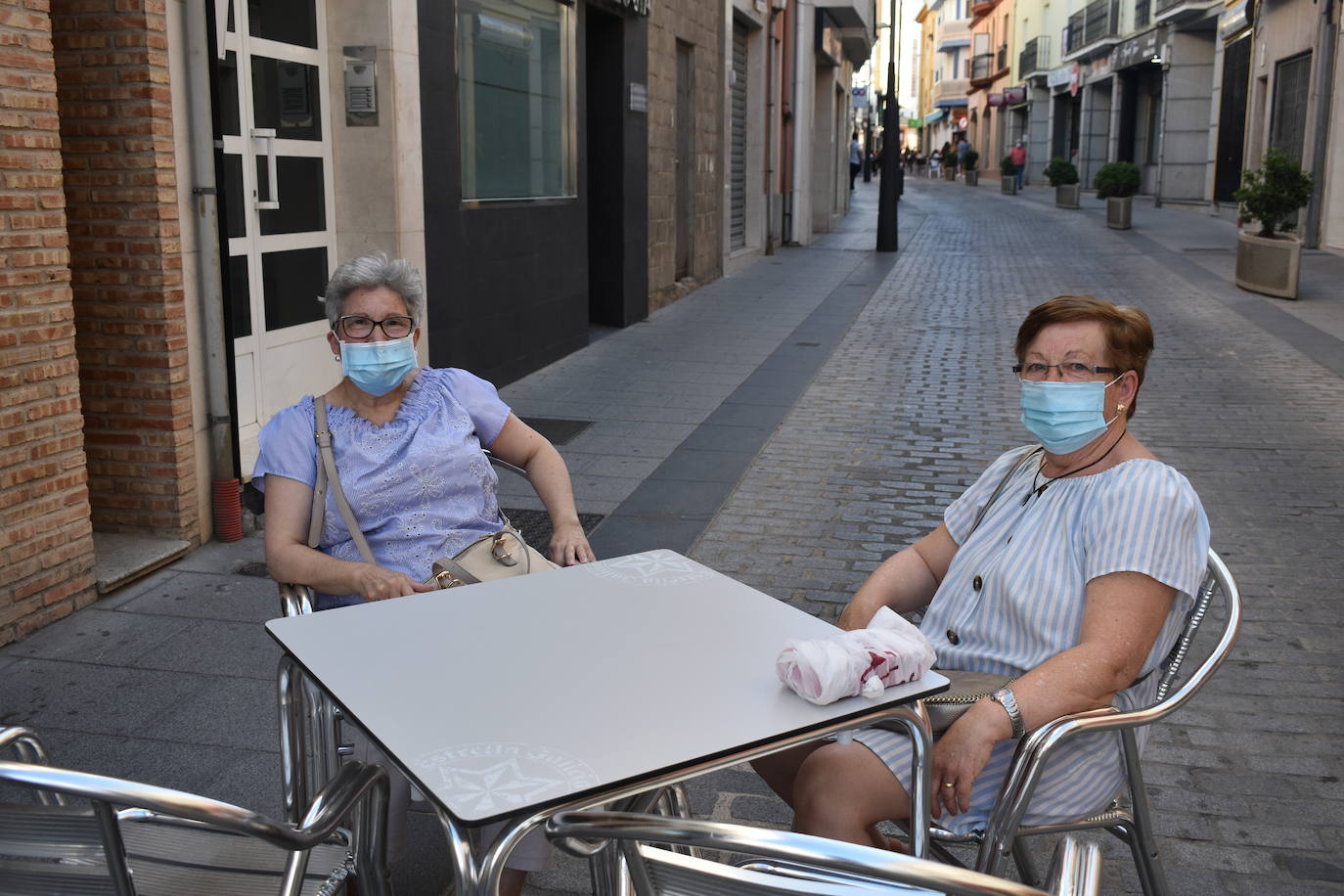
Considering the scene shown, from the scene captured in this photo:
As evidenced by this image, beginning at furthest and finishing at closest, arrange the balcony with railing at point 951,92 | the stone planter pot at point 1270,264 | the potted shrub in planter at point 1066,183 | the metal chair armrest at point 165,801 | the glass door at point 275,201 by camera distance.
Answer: the balcony with railing at point 951,92 → the potted shrub in planter at point 1066,183 → the stone planter pot at point 1270,264 → the glass door at point 275,201 → the metal chair armrest at point 165,801

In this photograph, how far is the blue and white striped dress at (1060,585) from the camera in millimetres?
2461

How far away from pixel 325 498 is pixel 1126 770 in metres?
1.87

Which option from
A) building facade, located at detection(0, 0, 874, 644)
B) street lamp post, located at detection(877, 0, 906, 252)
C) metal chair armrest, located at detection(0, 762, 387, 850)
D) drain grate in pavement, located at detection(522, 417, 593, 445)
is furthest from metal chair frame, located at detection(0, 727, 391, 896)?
street lamp post, located at detection(877, 0, 906, 252)

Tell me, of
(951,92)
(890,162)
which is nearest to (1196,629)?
(890,162)

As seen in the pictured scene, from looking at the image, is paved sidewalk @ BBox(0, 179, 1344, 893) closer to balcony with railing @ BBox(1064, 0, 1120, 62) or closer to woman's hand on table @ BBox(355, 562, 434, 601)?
woman's hand on table @ BBox(355, 562, 434, 601)

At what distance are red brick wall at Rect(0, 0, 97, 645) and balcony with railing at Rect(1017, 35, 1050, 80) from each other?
53.0 meters

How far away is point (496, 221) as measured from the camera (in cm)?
971

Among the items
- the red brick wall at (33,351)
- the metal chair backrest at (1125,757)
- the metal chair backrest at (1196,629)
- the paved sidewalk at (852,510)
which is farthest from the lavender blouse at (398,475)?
the red brick wall at (33,351)

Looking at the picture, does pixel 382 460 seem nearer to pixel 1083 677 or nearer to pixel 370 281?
pixel 370 281

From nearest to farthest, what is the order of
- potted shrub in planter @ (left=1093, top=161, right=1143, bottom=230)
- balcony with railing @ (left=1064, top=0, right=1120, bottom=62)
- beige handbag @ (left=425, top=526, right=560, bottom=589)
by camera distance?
beige handbag @ (left=425, top=526, right=560, bottom=589) < potted shrub in planter @ (left=1093, top=161, right=1143, bottom=230) < balcony with railing @ (left=1064, top=0, right=1120, bottom=62)

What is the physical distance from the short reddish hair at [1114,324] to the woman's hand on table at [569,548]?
47.7 inches

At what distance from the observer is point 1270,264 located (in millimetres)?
15133

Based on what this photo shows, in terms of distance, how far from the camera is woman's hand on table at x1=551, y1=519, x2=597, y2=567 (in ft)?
10.7

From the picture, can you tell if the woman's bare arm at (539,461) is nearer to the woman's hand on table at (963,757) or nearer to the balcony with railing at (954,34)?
the woman's hand on table at (963,757)
